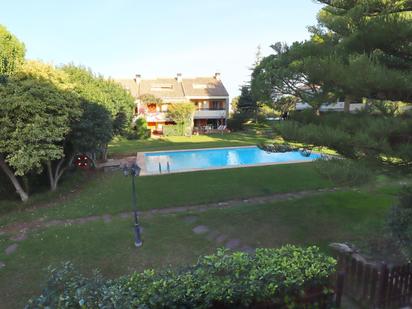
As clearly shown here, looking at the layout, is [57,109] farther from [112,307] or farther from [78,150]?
[112,307]

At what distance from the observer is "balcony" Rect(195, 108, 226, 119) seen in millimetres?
35594

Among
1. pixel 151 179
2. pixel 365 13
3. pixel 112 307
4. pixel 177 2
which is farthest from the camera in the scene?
pixel 151 179

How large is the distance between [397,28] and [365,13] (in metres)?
0.51

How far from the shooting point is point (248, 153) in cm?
2128

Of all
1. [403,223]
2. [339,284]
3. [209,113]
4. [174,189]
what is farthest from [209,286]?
[209,113]

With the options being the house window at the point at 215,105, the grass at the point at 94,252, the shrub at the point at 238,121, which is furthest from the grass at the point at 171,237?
the house window at the point at 215,105

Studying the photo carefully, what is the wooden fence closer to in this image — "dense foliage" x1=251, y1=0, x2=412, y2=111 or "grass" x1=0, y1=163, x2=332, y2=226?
"dense foliage" x1=251, y1=0, x2=412, y2=111

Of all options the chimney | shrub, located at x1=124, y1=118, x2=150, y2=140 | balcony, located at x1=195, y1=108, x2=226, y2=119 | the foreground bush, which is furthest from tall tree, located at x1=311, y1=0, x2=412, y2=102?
the chimney

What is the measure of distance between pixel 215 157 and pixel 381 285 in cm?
1598

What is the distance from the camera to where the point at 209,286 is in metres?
3.34

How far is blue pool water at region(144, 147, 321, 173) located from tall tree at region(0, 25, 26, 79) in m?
8.31

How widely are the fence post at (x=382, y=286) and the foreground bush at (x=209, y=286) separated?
3.04ft

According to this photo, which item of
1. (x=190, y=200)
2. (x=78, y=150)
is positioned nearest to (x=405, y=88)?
(x=190, y=200)

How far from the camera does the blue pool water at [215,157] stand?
18.2 m
